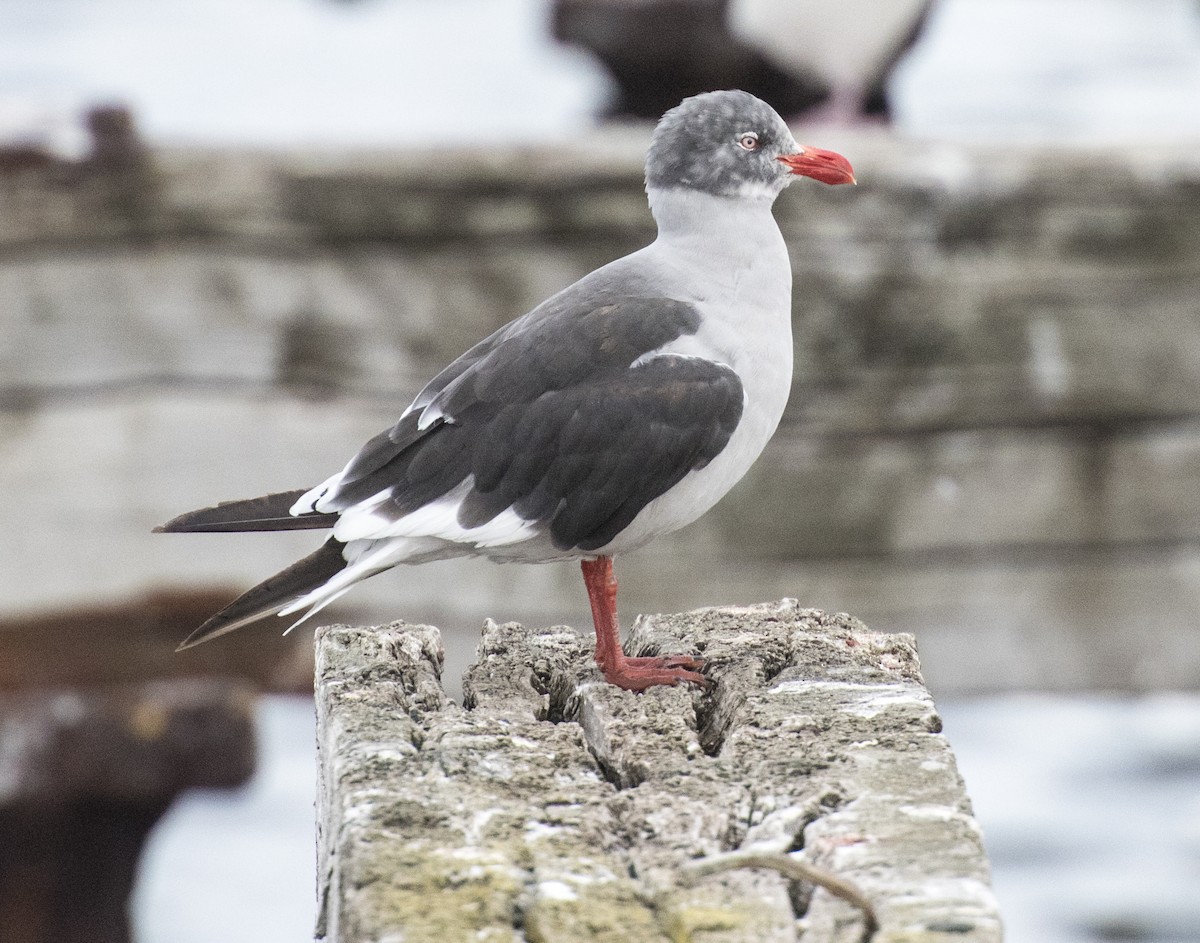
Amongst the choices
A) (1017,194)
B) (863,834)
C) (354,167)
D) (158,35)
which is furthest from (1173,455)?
(158,35)

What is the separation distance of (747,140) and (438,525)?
4.01 feet

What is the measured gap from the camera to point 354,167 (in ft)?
21.4

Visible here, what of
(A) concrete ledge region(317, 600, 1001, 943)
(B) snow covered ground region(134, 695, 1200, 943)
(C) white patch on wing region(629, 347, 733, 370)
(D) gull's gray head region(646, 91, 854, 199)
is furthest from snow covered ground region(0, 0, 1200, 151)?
(A) concrete ledge region(317, 600, 1001, 943)

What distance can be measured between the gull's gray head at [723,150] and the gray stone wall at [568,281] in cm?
252

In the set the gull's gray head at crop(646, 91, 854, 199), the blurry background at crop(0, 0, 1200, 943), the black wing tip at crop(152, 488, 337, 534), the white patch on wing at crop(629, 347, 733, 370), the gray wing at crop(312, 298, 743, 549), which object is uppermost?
the blurry background at crop(0, 0, 1200, 943)

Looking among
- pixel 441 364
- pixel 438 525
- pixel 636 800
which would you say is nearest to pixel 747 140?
pixel 438 525

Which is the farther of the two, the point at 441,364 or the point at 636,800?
the point at 441,364

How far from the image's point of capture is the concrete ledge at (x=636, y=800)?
2.12 metres

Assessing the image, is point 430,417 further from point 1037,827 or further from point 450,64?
point 450,64

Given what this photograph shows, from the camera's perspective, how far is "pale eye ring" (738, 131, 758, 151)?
3.98 meters

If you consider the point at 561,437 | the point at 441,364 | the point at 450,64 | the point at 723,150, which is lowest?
the point at 561,437

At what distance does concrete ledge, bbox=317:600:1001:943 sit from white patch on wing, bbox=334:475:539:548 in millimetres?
192

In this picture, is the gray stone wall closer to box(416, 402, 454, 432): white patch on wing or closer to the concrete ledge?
box(416, 402, 454, 432): white patch on wing

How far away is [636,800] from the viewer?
2453 millimetres
